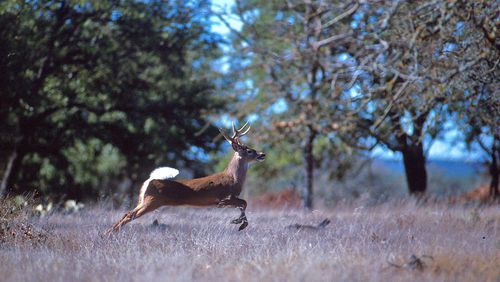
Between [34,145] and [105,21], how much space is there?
192 inches

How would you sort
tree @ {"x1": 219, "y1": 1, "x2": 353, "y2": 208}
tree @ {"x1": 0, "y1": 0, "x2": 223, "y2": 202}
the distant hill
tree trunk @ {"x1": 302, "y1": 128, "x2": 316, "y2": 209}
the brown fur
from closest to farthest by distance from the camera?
1. the brown fur
2. tree @ {"x1": 219, "y1": 1, "x2": 353, "y2": 208}
3. tree @ {"x1": 0, "y1": 0, "x2": 223, "y2": 202}
4. tree trunk @ {"x1": 302, "y1": 128, "x2": 316, "y2": 209}
5. the distant hill

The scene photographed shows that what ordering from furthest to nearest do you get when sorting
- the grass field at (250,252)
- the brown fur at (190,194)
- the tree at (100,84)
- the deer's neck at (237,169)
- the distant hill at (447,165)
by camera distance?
1. the distant hill at (447,165)
2. the tree at (100,84)
3. the deer's neck at (237,169)
4. the brown fur at (190,194)
5. the grass field at (250,252)

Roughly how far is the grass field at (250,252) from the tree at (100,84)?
7.99 m

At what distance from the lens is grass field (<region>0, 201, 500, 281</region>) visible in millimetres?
6387

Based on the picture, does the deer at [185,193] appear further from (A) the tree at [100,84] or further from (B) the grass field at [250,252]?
(A) the tree at [100,84]

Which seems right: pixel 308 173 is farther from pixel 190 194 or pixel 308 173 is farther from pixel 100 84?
pixel 190 194

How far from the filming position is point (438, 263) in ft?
23.0

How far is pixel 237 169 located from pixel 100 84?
10.9 meters

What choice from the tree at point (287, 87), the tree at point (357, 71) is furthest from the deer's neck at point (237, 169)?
the tree at point (287, 87)

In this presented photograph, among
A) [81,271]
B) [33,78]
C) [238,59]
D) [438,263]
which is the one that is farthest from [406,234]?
[33,78]

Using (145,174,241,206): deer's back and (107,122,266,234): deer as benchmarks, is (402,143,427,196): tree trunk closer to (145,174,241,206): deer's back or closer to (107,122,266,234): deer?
(107,122,266,234): deer

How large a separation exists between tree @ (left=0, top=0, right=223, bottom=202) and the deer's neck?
8539mm

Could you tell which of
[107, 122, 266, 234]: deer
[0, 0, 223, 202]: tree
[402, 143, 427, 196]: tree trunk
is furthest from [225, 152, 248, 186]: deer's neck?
[402, 143, 427, 196]: tree trunk

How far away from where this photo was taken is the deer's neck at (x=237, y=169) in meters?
10.2
